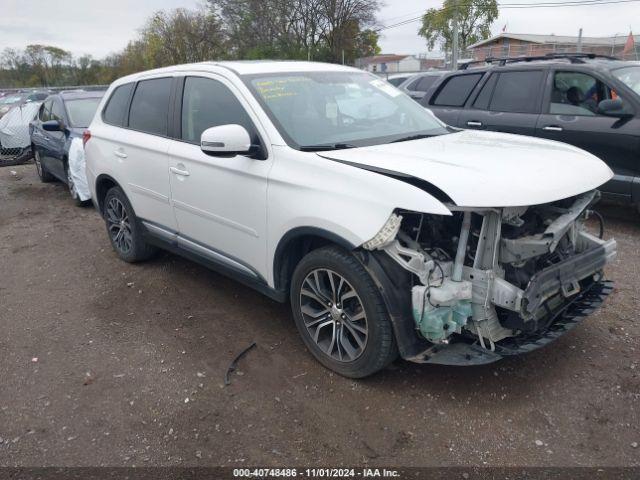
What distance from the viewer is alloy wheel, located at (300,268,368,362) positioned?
3109 mm

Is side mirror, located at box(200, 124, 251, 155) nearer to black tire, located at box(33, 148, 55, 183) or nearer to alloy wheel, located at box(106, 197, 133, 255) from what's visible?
alloy wheel, located at box(106, 197, 133, 255)

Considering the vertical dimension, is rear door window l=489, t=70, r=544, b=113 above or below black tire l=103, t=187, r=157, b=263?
above

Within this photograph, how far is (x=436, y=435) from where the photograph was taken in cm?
281

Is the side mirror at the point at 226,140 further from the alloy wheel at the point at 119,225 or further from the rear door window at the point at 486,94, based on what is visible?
the rear door window at the point at 486,94

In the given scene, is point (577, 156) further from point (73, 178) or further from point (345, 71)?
point (73, 178)

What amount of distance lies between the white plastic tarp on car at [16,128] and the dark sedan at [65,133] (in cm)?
241

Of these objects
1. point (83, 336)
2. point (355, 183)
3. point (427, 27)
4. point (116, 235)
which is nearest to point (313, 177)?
point (355, 183)

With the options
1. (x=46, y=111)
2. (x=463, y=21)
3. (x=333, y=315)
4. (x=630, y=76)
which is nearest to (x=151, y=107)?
Result: (x=333, y=315)

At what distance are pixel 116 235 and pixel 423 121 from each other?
339 centimetres

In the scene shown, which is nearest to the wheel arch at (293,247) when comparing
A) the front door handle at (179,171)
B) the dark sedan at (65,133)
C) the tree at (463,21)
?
the front door handle at (179,171)

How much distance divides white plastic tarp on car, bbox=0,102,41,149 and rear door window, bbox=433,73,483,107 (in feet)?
29.1

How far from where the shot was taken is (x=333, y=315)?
10.6 feet

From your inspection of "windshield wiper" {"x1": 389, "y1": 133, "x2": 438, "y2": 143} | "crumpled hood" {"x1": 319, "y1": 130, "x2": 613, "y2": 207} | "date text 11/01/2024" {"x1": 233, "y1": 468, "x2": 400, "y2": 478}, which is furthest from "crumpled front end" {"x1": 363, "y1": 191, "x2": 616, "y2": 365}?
"windshield wiper" {"x1": 389, "y1": 133, "x2": 438, "y2": 143}

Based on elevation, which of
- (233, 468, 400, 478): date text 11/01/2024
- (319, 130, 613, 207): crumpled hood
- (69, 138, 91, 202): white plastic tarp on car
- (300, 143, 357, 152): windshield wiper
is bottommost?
(233, 468, 400, 478): date text 11/01/2024
